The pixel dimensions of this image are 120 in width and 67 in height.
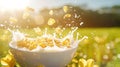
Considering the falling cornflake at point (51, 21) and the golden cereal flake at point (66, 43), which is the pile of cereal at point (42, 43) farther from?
the falling cornflake at point (51, 21)

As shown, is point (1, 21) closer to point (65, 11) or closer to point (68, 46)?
point (65, 11)

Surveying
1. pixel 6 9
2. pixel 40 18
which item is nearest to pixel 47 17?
pixel 40 18

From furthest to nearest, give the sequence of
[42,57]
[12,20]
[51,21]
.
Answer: [51,21], [12,20], [42,57]

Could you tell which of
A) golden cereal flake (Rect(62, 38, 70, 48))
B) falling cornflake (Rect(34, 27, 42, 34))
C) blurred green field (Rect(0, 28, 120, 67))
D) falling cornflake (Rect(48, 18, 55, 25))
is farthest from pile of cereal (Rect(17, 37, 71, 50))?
falling cornflake (Rect(48, 18, 55, 25))

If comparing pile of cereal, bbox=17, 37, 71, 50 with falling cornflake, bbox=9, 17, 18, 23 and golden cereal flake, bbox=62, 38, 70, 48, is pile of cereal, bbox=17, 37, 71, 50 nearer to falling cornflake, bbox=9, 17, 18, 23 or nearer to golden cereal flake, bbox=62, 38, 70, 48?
golden cereal flake, bbox=62, 38, 70, 48

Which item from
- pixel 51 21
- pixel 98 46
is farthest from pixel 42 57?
pixel 51 21

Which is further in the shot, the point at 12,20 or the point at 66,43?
the point at 12,20

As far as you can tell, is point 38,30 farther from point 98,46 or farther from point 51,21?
point 98,46

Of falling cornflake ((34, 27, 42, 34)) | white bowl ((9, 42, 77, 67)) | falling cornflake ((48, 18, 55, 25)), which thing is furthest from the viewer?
falling cornflake ((48, 18, 55, 25))
